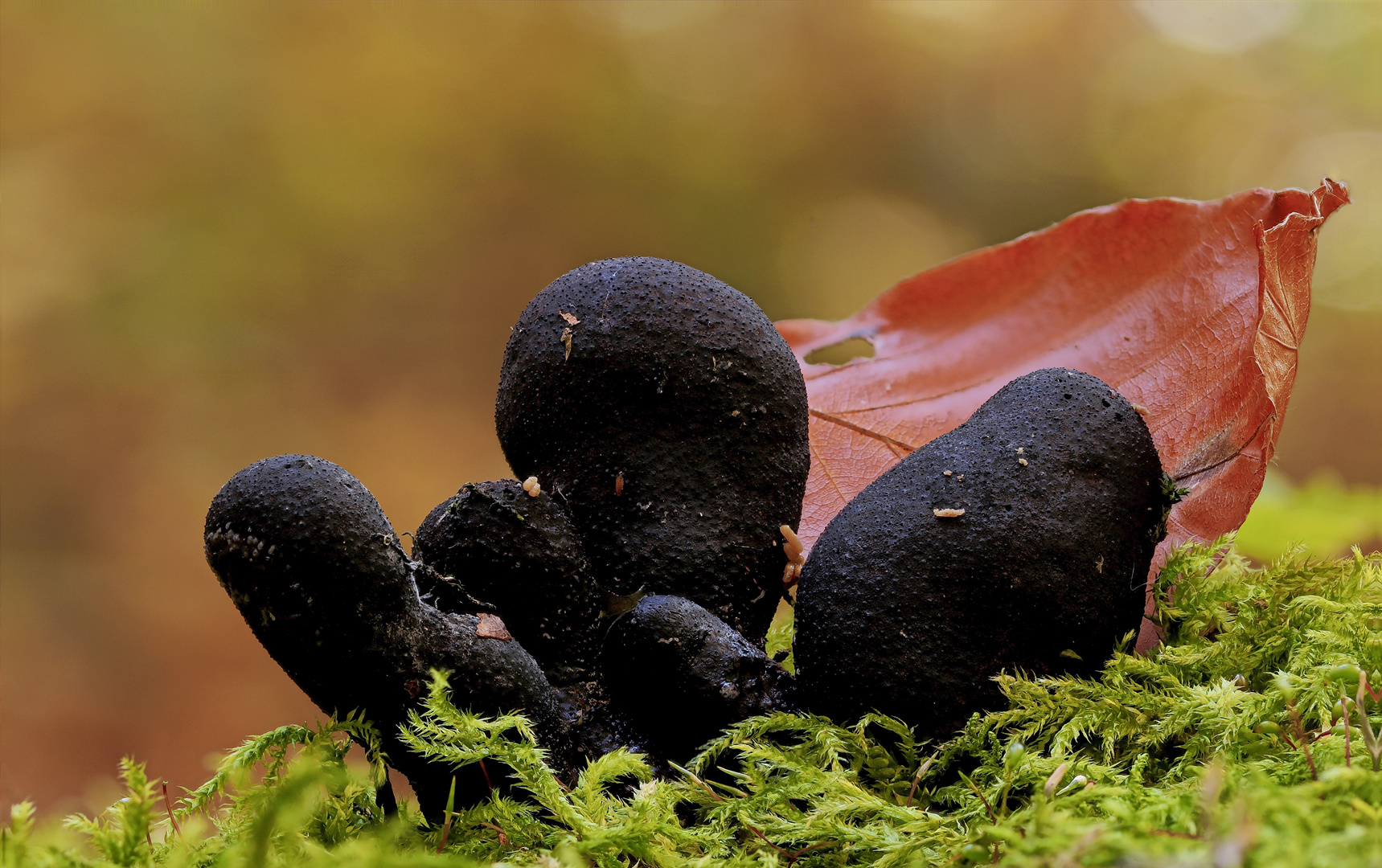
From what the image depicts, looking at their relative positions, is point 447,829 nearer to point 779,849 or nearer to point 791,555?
point 779,849

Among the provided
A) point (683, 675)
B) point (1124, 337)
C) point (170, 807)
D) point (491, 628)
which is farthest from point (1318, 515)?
point (170, 807)

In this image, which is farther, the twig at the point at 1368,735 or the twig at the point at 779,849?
the twig at the point at 779,849

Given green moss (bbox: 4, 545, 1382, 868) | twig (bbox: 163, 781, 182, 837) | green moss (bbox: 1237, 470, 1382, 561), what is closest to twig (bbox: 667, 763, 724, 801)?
green moss (bbox: 4, 545, 1382, 868)

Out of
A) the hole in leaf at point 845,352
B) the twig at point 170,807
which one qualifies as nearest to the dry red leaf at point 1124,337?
the hole in leaf at point 845,352

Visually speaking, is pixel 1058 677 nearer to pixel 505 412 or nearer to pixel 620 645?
pixel 620 645

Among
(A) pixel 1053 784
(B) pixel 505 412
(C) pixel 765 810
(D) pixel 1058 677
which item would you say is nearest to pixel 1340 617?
(D) pixel 1058 677

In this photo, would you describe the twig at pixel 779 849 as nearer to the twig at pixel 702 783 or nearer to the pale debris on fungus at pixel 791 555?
the twig at pixel 702 783
